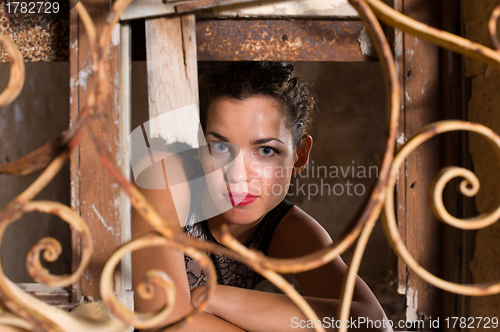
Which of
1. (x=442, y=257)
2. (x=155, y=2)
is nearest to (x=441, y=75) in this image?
(x=442, y=257)

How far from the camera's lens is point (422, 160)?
2.90ft

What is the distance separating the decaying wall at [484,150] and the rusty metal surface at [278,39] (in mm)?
269

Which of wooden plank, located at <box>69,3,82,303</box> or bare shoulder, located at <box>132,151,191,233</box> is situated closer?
wooden plank, located at <box>69,3,82,303</box>

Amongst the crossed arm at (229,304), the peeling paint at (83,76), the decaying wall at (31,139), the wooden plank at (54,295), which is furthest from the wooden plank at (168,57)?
the decaying wall at (31,139)

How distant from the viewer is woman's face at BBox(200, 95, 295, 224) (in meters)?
1.18

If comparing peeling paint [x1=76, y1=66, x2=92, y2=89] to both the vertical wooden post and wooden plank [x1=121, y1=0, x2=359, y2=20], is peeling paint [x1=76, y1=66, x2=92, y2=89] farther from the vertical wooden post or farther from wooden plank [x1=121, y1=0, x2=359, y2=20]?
the vertical wooden post

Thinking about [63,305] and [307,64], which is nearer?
[63,305]

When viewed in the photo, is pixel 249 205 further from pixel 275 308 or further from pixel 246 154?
pixel 275 308

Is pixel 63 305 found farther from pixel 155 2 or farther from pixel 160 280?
pixel 155 2

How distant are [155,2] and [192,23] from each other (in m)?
0.10

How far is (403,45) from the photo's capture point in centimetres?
86

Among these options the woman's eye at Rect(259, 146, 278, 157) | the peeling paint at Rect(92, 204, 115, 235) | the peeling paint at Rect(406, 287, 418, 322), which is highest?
the woman's eye at Rect(259, 146, 278, 157)

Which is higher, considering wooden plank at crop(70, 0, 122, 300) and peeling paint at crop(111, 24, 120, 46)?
peeling paint at crop(111, 24, 120, 46)

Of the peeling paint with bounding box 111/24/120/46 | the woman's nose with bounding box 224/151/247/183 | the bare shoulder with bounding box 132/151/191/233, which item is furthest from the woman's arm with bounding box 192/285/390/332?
the peeling paint with bounding box 111/24/120/46
